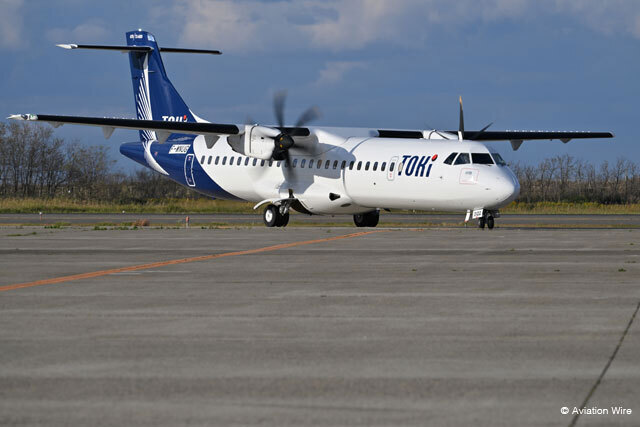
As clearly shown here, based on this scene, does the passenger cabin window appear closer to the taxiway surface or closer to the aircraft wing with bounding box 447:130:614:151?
the aircraft wing with bounding box 447:130:614:151

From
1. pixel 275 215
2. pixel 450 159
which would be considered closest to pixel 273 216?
pixel 275 215

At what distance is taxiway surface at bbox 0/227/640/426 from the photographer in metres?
5.50

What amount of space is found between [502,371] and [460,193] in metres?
21.1

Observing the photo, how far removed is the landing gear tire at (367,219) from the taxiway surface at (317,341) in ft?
53.3

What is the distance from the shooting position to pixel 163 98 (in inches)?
1471

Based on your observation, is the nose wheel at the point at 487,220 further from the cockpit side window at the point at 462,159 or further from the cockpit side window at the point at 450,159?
the cockpit side window at the point at 450,159

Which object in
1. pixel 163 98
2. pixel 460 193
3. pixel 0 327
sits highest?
pixel 163 98

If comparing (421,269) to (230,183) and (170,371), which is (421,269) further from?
(230,183)

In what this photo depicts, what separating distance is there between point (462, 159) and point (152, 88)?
15.4 meters

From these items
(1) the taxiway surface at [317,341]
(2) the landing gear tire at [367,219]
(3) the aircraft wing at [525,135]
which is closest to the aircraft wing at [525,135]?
(3) the aircraft wing at [525,135]

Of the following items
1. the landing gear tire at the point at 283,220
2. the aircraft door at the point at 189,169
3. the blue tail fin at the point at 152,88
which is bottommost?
the landing gear tire at the point at 283,220

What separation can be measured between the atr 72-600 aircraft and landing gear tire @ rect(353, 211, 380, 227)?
0.04m

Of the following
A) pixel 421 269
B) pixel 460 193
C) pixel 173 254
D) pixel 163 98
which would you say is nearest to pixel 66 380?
pixel 421 269

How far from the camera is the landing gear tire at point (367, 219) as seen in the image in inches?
1290
